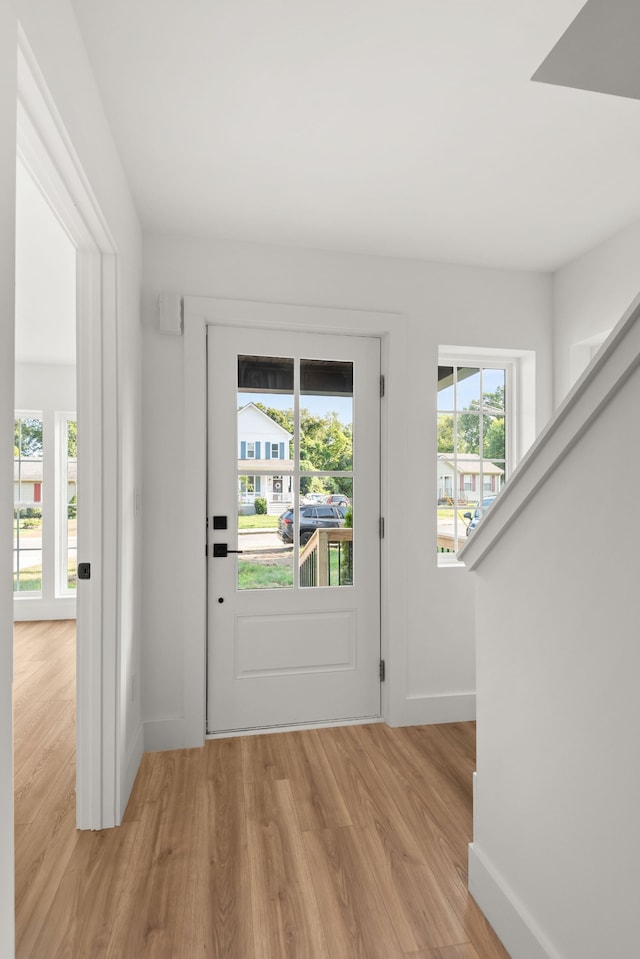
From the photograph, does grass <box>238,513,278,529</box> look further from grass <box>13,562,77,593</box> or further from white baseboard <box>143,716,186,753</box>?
grass <box>13,562,77,593</box>

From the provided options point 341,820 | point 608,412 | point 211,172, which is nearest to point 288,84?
point 211,172

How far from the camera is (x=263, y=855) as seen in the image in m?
1.72

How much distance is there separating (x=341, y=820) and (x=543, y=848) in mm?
867

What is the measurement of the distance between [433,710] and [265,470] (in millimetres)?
1533

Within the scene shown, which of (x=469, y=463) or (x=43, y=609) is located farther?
(x=43, y=609)

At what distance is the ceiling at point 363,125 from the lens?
Answer: 53.2 inches

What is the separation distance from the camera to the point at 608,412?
41.7 inches

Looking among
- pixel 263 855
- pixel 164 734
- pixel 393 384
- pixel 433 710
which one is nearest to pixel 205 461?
pixel 393 384

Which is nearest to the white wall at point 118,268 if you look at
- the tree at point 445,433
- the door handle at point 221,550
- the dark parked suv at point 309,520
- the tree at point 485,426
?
the door handle at point 221,550

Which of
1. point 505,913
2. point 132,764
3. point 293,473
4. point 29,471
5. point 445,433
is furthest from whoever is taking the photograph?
point 29,471

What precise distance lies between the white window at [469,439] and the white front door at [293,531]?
49 cm

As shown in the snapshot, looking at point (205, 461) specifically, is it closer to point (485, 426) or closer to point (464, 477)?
point (464, 477)

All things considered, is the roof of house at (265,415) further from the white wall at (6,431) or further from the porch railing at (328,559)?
the white wall at (6,431)

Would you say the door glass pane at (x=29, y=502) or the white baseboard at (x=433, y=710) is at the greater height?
the door glass pane at (x=29, y=502)
